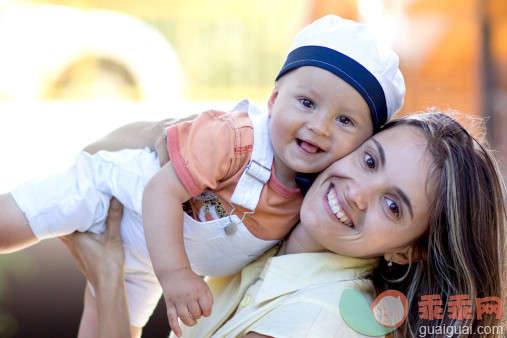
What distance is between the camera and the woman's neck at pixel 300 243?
162 cm

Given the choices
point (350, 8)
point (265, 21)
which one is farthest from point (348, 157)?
point (265, 21)

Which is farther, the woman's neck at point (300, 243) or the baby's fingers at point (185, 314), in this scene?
the woman's neck at point (300, 243)

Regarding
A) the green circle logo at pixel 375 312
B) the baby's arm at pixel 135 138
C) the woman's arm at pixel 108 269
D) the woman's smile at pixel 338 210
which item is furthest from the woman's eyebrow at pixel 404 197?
the woman's arm at pixel 108 269

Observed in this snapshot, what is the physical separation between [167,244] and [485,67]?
11.3 feet

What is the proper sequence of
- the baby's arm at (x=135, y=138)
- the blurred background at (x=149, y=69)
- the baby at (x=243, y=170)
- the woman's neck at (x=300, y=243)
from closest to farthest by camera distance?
1. the baby at (x=243, y=170)
2. the woman's neck at (x=300, y=243)
3. the baby's arm at (x=135, y=138)
4. the blurred background at (x=149, y=69)

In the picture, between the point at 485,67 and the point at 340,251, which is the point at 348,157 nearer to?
the point at 340,251

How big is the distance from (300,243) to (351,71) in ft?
1.57

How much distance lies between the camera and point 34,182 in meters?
1.77

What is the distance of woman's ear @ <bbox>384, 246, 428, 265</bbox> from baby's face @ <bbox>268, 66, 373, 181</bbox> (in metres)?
0.30

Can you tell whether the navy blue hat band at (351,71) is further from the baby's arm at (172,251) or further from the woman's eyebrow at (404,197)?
the baby's arm at (172,251)

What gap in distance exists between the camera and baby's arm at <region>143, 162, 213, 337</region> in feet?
4.73

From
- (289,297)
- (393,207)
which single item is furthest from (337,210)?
(289,297)

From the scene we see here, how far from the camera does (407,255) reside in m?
1.59

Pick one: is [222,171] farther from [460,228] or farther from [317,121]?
[460,228]
